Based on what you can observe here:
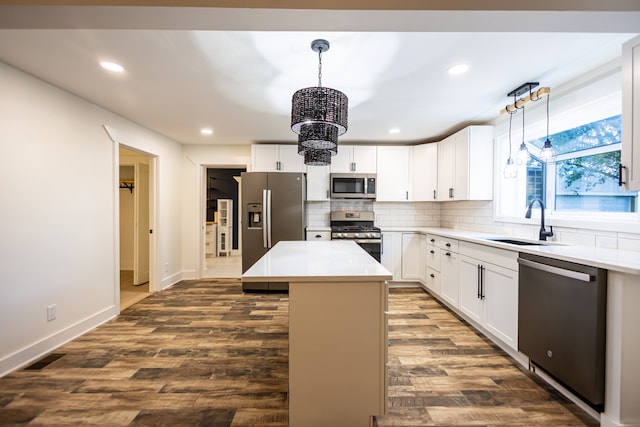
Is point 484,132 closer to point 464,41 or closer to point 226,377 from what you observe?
point 464,41

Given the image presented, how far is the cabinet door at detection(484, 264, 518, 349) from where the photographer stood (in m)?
2.09

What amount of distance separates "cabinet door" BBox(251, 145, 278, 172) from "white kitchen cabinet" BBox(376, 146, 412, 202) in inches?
65.3

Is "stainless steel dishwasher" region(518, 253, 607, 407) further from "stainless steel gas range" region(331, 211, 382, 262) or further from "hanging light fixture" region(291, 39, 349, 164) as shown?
"stainless steel gas range" region(331, 211, 382, 262)

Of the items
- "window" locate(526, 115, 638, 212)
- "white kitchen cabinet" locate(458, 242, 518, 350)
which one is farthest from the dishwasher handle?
"window" locate(526, 115, 638, 212)

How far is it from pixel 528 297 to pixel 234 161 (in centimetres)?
419

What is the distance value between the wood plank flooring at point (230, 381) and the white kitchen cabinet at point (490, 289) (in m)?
0.21

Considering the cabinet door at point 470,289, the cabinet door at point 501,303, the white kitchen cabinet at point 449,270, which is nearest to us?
the cabinet door at point 501,303

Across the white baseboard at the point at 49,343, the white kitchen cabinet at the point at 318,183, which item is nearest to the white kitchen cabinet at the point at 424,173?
the white kitchen cabinet at the point at 318,183

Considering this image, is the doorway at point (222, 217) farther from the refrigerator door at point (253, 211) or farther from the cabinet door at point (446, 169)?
the cabinet door at point (446, 169)

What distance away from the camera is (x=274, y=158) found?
165 inches

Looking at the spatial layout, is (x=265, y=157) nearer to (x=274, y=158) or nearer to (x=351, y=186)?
(x=274, y=158)

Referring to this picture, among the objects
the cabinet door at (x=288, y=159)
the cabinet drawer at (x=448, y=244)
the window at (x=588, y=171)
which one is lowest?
the cabinet drawer at (x=448, y=244)

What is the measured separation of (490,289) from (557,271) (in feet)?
2.45

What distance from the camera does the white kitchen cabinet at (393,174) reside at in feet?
14.0
